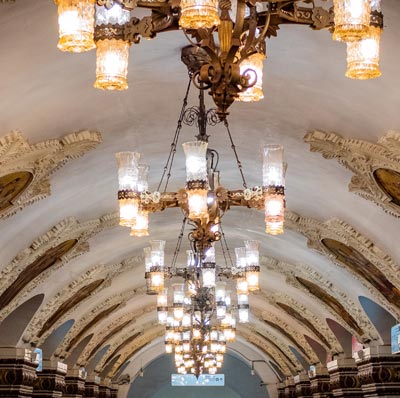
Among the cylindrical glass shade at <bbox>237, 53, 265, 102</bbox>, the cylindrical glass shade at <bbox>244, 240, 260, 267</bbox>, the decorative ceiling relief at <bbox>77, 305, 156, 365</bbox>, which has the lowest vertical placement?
the cylindrical glass shade at <bbox>237, 53, 265, 102</bbox>

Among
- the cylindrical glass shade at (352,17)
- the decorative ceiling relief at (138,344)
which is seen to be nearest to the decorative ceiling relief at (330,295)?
the decorative ceiling relief at (138,344)

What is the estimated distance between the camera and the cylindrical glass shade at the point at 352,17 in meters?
4.95

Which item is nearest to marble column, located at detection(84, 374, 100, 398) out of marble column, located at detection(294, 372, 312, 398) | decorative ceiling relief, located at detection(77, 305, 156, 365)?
decorative ceiling relief, located at detection(77, 305, 156, 365)

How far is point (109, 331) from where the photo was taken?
2711 cm

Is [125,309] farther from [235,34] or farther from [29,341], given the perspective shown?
[235,34]

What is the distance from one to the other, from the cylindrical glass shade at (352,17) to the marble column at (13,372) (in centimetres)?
1464

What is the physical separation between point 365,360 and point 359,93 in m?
10.9

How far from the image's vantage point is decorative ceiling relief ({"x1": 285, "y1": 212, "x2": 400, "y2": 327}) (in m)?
14.6

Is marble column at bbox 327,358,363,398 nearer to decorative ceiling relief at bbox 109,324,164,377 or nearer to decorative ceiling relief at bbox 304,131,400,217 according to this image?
decorative ceiling relief at bbox 304,131,400,217

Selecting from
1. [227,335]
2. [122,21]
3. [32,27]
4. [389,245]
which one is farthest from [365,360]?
[122,21]

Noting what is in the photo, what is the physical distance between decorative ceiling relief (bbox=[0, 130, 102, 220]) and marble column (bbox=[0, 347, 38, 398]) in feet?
23.6

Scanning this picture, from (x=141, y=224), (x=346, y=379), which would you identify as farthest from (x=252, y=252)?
(x=346, y=379)

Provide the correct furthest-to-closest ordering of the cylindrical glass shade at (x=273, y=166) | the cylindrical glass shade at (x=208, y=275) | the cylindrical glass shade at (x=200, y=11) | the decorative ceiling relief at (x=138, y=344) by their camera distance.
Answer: the decorative ceiling relief at (x=138, y=344) → the cylindrical glass shade at (x=208, y=275) → the cylindrical glass shade at (x=273, y=166) → the cylindrical glass shade at (x=200, y=11)

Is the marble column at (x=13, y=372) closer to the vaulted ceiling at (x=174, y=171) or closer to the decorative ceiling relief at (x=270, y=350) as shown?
the vaulted ceiling at (x=174, y=171)
